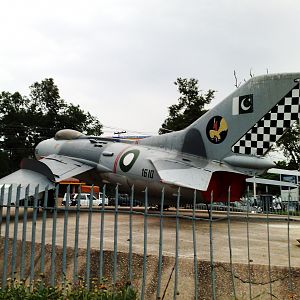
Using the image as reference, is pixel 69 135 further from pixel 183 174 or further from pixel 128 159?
pixel 183 174

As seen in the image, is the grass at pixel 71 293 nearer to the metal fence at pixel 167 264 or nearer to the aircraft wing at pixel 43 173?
the metal fence at pixel 167 264

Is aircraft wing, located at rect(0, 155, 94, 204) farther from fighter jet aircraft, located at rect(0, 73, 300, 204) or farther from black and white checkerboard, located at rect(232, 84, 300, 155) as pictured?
black and white checkerboard, located at rect(232, 84, 300, 155)

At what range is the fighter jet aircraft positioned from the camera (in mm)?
10609

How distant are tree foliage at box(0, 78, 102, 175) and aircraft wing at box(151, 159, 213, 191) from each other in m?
47.5

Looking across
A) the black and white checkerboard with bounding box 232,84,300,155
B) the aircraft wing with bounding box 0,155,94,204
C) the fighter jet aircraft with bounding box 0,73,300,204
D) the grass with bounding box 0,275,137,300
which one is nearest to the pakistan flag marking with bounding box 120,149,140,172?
the fighter jet aircraft with bounding box 0,73,300,204

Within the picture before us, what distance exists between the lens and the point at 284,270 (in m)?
5.57

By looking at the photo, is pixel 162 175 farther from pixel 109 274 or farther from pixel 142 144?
pixel 109 274

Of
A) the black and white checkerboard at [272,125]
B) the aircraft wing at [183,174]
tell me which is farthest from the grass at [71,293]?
the black and white checkerboard at [272,125]

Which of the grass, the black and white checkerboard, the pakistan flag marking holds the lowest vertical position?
the grass

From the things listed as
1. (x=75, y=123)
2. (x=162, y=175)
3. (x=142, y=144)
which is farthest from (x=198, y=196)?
(x=75, y=123)

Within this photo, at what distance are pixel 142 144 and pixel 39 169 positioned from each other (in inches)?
164

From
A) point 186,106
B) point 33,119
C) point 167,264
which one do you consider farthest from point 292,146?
point 167,264

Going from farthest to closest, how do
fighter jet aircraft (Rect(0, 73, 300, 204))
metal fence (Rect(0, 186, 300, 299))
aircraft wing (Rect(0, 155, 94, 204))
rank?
aircraft wing (Rect(0, 155, 94, 204)) < fighter jet aircraft (Rect(0, 73, 300, 204)) < metal fence (Rect(0, 186, 300, 299))

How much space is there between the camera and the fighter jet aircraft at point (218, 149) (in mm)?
10609
